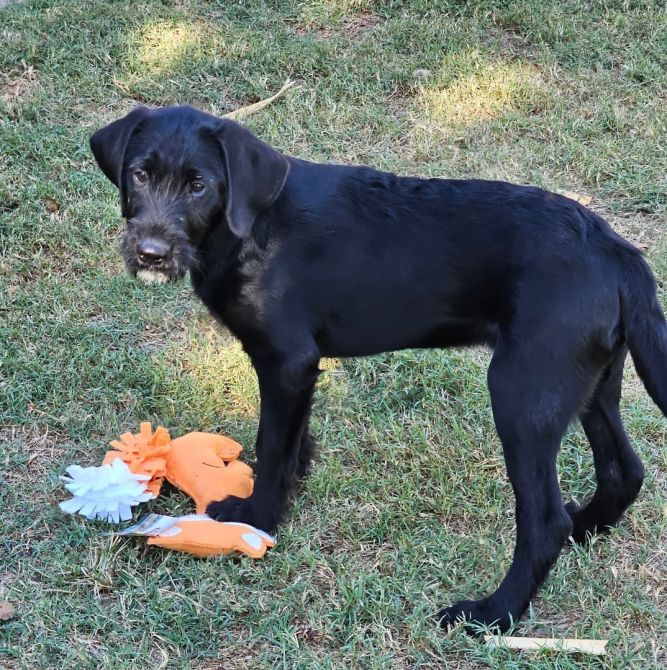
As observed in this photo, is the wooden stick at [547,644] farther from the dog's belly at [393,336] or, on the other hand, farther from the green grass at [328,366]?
the dog's belly at [393,336]

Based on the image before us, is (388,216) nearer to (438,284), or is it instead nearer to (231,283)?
(438,284)

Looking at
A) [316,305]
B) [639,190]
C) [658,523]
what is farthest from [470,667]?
[639,190]

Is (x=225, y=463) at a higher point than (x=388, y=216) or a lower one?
lower

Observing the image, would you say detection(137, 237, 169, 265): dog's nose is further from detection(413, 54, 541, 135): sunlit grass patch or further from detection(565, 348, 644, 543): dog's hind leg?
detection(413, 54, 541, 135): sunlit grass patch

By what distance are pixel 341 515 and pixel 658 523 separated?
3.84ft

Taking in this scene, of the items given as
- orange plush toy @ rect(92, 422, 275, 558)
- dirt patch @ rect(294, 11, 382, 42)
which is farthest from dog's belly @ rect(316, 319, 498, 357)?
dirt patch @ rect(294, 11, 382, 42)

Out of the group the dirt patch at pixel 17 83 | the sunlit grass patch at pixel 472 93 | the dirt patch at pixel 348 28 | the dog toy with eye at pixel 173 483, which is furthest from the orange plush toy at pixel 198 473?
the dirt patch at pixel 348 28

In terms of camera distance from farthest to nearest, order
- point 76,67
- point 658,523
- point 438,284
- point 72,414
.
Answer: point 76,67 → point 72,414 → point 658,523 → point 438,284

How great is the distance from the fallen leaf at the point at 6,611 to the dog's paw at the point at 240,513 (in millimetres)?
750

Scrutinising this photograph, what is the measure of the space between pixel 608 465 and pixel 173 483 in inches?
64.2

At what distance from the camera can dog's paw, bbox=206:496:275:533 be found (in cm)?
352

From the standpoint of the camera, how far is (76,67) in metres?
6.68

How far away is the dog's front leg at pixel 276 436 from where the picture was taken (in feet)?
10.8

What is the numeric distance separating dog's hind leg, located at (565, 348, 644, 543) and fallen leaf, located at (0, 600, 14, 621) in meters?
1.96
